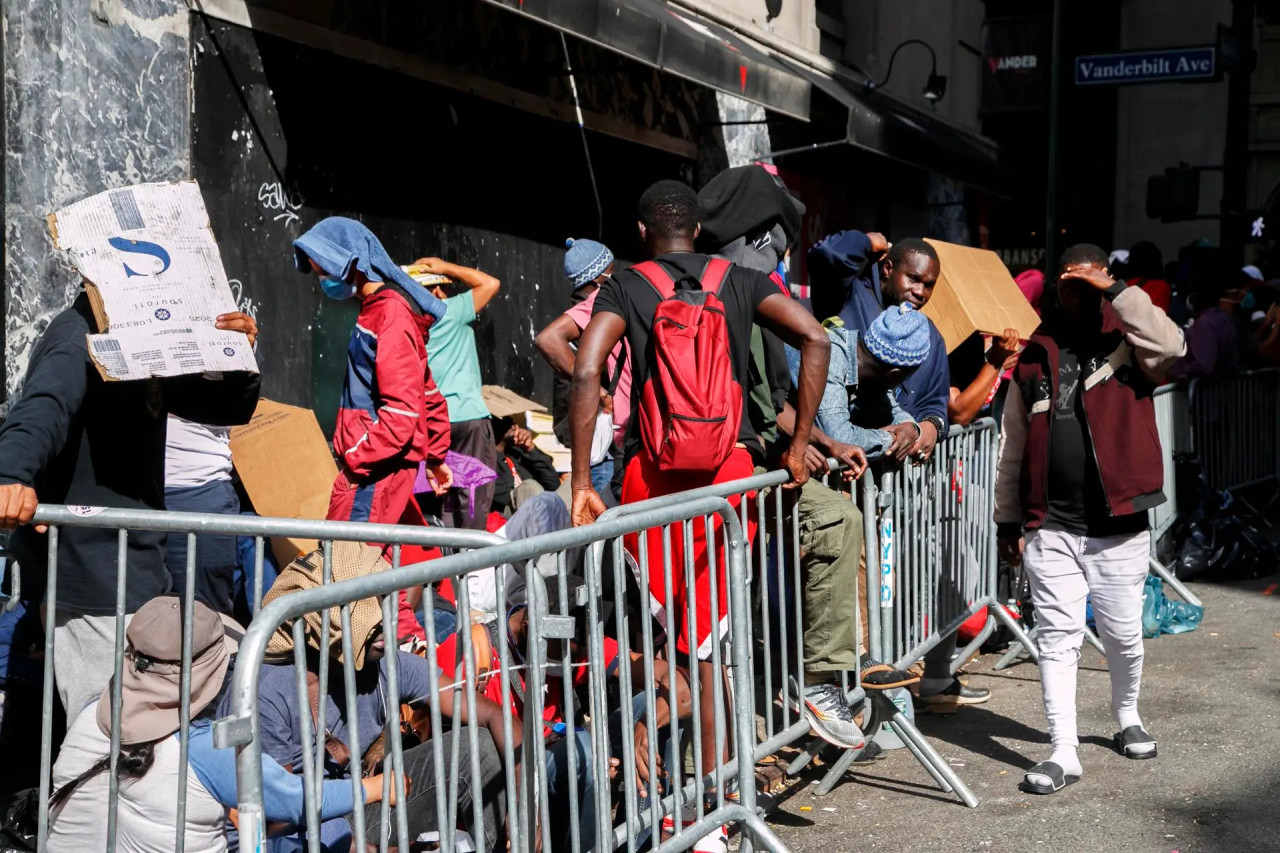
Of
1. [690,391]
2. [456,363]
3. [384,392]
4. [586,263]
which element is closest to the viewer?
[690,391]

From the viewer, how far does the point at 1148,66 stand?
1416cm

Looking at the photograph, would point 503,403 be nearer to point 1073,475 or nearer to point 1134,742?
point 1073,475

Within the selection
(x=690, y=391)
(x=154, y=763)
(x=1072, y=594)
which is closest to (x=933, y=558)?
(x=1072, y=594)

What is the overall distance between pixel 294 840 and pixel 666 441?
1.68 meters

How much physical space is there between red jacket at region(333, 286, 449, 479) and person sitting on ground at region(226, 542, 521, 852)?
1.42 m

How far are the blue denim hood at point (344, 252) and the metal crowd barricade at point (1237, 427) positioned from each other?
21.5 feet

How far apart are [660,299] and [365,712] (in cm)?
165

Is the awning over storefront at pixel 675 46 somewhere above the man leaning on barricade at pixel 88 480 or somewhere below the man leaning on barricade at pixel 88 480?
above

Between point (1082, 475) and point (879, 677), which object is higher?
point (1082, 475)

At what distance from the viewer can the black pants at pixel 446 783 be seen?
363cm

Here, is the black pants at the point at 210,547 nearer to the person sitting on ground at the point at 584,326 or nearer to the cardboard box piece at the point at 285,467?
the cardboard box piece at the point at 285,467

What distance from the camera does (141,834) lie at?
3703 mm

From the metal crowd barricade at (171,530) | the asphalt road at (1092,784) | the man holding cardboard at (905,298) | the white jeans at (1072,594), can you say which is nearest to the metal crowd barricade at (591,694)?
the metal crowd barricade at (171,530)

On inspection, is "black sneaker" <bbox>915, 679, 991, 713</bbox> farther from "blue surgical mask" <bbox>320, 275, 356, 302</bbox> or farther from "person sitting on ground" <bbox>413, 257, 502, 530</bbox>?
"blue surgical mask" <bbox>320, 275, 356, 302</bbox>
